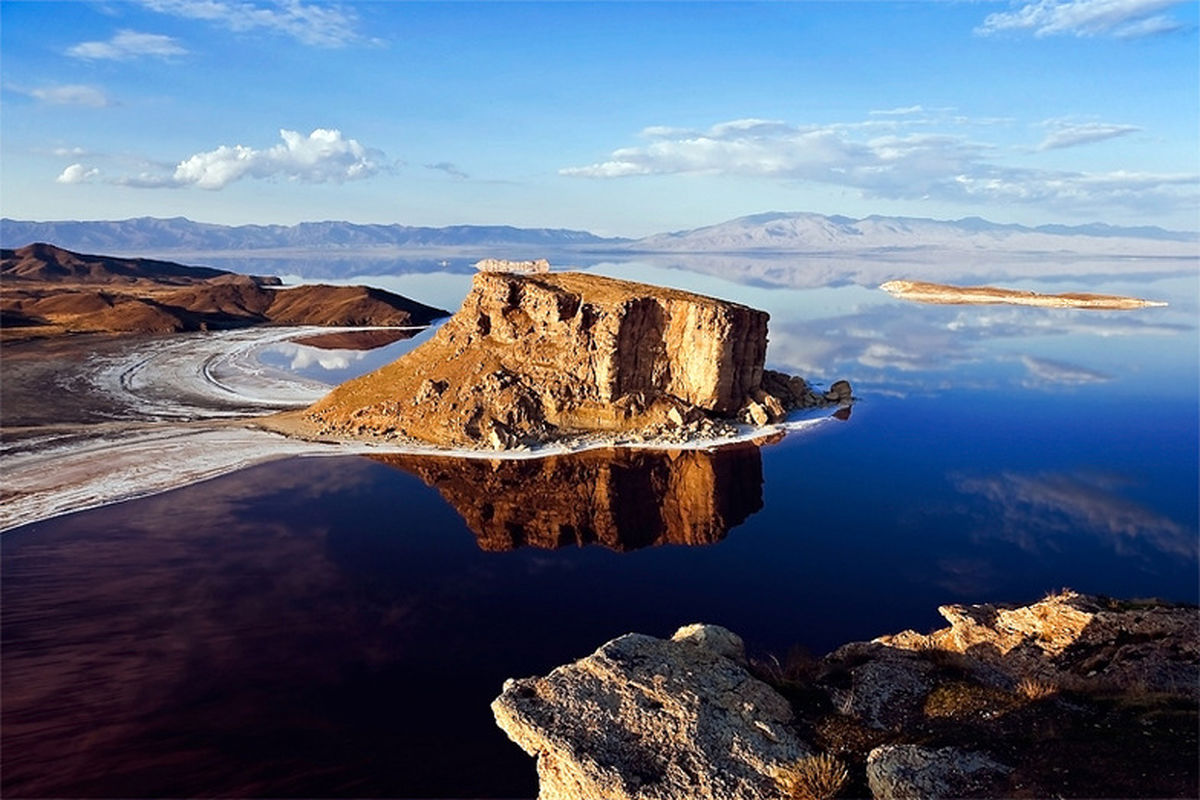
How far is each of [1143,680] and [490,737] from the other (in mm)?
13761

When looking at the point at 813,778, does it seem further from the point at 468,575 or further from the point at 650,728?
the point at 468,575

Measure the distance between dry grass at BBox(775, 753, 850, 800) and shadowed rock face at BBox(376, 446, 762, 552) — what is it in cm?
1840

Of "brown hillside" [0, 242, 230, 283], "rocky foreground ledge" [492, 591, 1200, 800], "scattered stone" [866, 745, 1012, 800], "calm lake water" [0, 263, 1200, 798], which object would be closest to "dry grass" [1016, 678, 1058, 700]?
"rocky foreground ledge" [492, 591, 1200, 800]

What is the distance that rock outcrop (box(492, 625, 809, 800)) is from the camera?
422 inches

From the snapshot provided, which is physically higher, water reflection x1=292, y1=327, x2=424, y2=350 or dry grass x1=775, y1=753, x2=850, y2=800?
water reflection x1=292, y1=327, x2=424, y2=350

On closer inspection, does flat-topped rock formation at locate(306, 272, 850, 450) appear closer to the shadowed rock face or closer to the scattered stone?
the shadowed rock face

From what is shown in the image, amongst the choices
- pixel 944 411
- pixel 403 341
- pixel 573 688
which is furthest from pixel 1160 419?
pixel 403 341

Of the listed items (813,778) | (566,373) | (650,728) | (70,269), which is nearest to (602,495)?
(566,373)

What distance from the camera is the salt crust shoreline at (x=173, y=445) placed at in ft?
114

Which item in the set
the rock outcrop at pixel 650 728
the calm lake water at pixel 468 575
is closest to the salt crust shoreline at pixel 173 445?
the calm lake water at pixel 468 575

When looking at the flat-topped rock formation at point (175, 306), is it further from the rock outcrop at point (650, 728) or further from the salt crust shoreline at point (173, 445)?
the rock outcrop at point (650, 728)

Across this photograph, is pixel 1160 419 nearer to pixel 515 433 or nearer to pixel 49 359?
pixel 515 433

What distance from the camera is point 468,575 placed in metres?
26.5

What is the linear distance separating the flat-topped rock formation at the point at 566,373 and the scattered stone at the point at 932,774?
33043 mm
